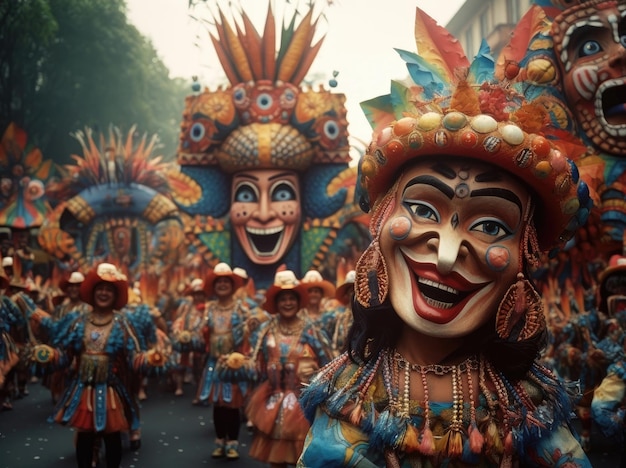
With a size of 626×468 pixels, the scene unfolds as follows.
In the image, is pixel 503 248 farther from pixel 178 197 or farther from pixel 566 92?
pixel 178 197

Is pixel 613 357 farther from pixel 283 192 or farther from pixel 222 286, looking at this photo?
pixel 283 192

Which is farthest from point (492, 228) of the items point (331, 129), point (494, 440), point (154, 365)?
point (331, 129)

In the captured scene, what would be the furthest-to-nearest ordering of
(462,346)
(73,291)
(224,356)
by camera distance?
(73,291) < (224,356) < (462,346)

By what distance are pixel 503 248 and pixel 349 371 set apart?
77 cm

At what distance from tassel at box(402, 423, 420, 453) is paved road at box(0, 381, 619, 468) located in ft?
13.2

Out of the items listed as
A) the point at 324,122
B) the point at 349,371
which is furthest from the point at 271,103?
the point at 349,371

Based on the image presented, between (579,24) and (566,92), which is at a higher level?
(579,24)

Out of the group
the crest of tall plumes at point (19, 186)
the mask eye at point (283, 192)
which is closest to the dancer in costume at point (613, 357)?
the mask eye at point (283, 192)

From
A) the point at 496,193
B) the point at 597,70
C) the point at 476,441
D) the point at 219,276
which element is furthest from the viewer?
the point at 219,276

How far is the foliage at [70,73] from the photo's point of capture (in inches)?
824

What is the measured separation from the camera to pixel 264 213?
27.8 feet

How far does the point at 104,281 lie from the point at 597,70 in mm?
5093

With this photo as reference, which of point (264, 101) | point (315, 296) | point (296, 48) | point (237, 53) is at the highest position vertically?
point (296, 48)

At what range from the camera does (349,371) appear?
2.60 meters
